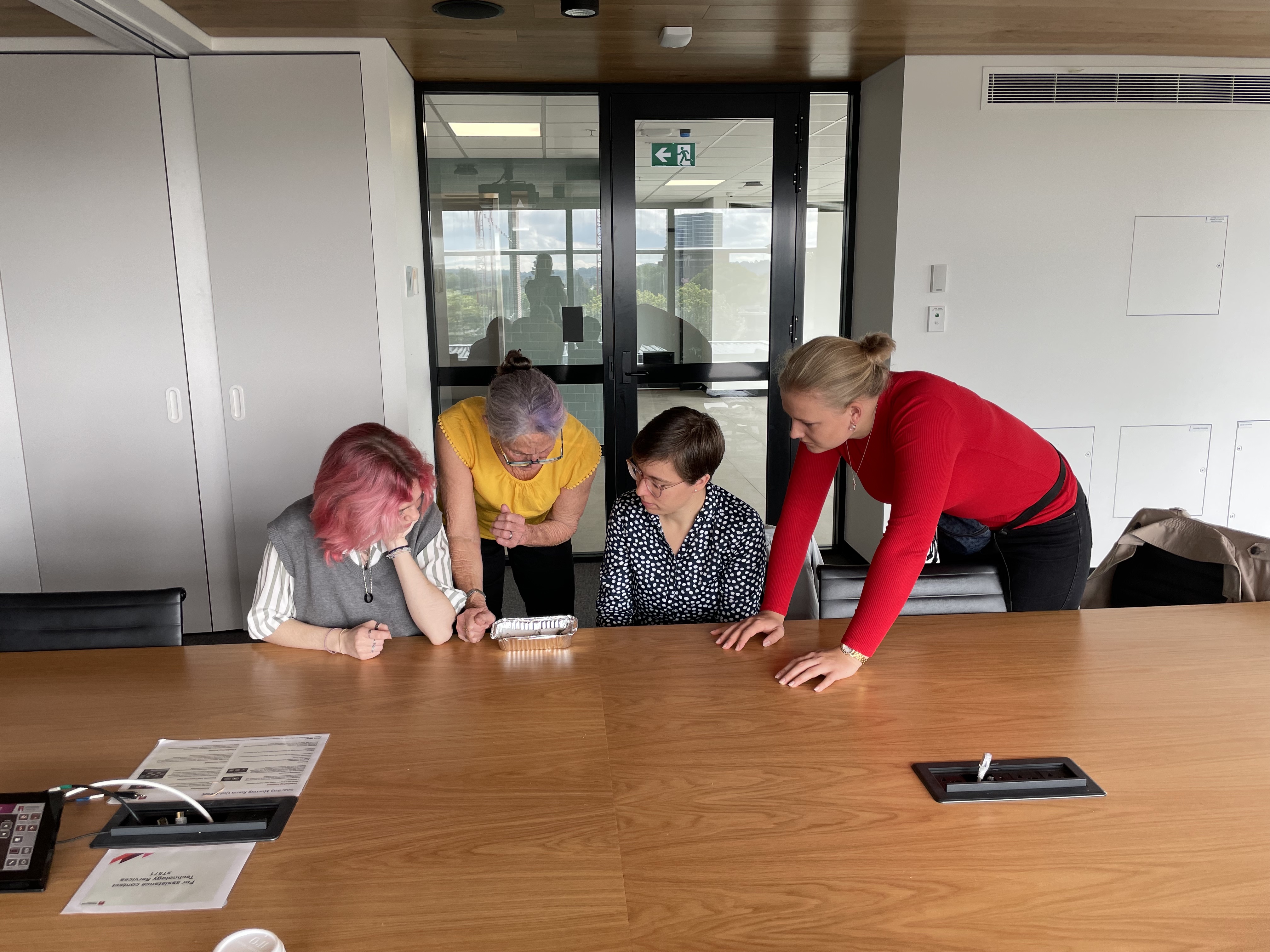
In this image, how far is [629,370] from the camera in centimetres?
480

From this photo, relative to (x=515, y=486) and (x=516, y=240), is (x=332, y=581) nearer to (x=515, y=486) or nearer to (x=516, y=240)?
(x=515, y=486)

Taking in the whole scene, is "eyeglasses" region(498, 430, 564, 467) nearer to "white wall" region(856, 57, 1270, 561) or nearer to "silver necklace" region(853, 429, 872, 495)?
"silver necklace" region(853, 429, 872, 495)

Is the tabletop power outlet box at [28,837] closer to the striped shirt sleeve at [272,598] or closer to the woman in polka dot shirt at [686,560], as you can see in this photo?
the striped shirt sleeve at [272,598]

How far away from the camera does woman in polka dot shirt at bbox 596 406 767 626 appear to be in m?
2.27

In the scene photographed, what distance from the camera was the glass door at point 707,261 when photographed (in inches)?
181

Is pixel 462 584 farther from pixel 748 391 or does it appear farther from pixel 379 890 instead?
pixel 748 391

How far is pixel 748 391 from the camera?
493 centimetres

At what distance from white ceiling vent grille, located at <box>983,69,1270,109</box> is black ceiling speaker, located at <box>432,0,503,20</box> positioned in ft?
7.76

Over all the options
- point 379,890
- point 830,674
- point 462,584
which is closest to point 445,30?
point 462,584

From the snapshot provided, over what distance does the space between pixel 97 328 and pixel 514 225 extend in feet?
6.77

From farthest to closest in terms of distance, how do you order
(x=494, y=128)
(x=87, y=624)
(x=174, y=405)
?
1. (x=494, y=128)
2. (x=174, y=405)
3. (x=87, y=624)

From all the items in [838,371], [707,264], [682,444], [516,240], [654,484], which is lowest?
[654,484]

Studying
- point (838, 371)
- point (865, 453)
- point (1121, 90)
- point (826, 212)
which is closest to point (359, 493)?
point (838, 371)

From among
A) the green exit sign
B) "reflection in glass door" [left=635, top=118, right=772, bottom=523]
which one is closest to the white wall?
"reflection in glass door" [left=635, top=118, right=772, bottom=523]
